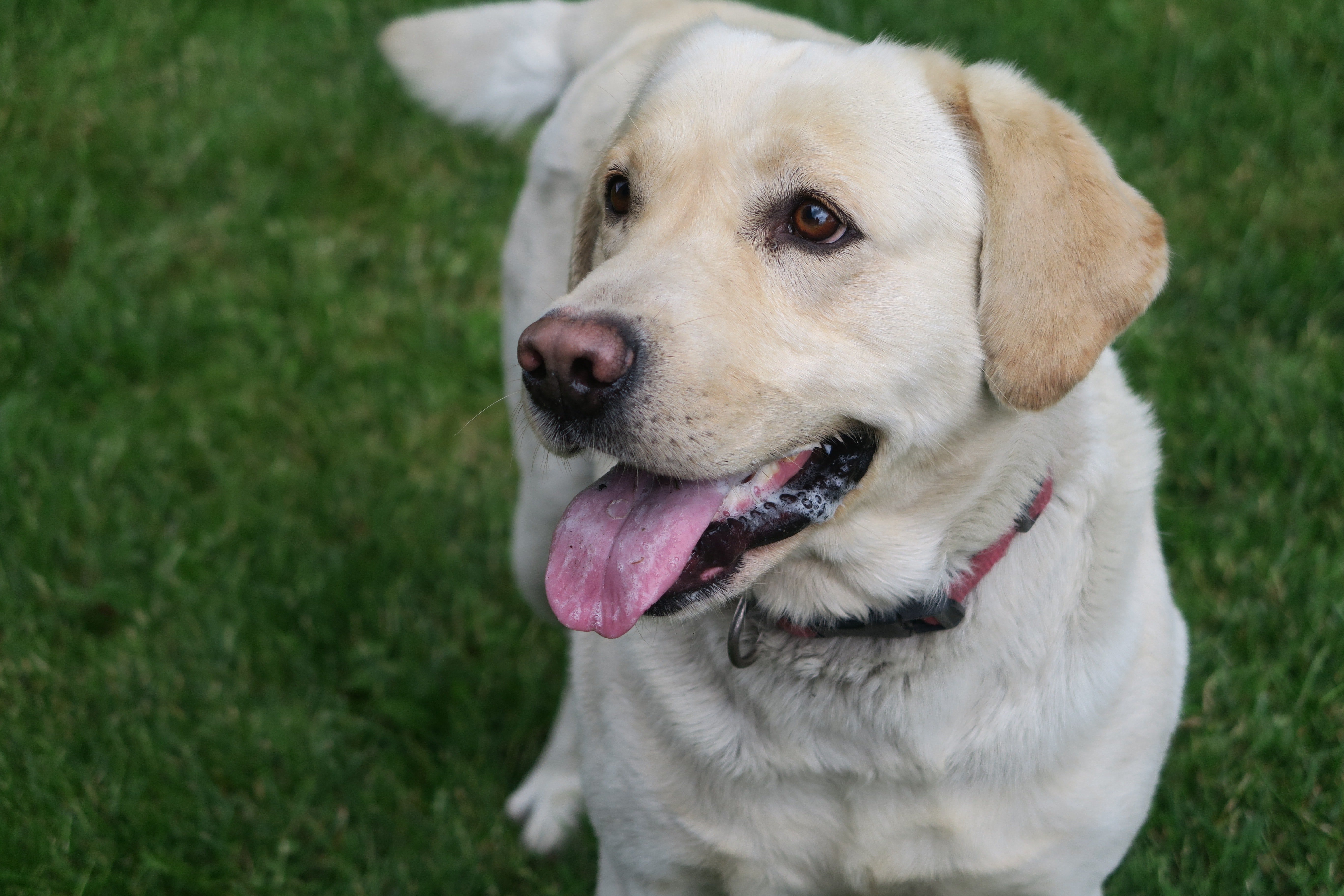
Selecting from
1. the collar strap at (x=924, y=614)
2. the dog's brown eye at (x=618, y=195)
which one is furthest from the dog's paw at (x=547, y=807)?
the dog's brown eye at (x=618, y=195)

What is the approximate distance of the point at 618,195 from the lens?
2533 millimetres

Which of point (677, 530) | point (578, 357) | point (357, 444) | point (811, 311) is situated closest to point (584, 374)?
point (578, 357)

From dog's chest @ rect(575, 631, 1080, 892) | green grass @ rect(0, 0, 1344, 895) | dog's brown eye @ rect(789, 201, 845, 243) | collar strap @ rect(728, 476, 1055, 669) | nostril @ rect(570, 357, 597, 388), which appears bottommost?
green grass @ rect(0, 0, 1344, 895)

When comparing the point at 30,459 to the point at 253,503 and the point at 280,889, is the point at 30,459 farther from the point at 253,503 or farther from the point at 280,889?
the point at 280,889

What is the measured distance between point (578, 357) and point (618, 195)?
24.9 inches

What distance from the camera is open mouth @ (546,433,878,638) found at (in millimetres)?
2133

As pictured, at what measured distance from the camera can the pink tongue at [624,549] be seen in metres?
2.12

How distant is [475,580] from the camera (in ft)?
13.6

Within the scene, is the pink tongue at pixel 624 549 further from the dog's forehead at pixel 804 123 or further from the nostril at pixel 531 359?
the dog's forehead at pixel 804 123

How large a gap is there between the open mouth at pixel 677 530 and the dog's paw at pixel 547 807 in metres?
1.41

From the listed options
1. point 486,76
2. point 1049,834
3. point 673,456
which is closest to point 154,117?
point 486,76

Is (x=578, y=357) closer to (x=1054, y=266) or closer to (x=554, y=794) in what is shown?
(x=1054, y=266)

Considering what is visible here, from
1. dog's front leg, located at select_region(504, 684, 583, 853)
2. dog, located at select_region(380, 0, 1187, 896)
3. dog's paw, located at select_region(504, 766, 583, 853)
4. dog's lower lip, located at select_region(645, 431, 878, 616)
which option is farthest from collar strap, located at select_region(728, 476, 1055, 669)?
dog's paw, located at select_region(504, 766, 583, 853)

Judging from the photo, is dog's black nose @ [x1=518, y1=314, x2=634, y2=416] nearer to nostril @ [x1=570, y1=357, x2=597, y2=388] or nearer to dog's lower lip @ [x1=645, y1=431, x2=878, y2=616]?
nostril @ [x1=570, y1=357, x2=597, y2=388]
